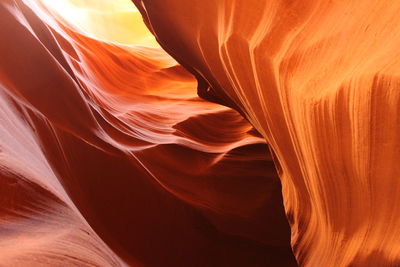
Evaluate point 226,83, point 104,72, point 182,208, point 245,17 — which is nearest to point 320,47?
point 245,17

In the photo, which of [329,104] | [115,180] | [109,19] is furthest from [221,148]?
[109,19]

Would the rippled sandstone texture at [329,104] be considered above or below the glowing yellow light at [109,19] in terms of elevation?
below

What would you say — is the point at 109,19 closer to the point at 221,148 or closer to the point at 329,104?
the point at 221,148

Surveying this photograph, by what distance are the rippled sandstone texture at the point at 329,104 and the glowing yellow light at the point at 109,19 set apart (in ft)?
15.6

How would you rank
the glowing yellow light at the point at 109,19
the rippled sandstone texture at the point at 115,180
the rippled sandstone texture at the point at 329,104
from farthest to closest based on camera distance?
→ 1. the glowing yellow light at the point at 109,19
2. the rippled sandstone texture at the point at 115,180
3. the rippled sandstone texture at the point at 329,104

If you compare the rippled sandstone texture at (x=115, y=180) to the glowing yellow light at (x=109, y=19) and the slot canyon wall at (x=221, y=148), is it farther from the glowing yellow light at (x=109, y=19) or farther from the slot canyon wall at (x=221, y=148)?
the glowing yellow light at (x=109, y=19)

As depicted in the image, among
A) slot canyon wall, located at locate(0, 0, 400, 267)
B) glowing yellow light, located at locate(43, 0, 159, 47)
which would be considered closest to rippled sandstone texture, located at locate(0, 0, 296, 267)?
slot canyon wall, located at locate(0, 0, 400, 267)

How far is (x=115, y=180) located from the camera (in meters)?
2.31

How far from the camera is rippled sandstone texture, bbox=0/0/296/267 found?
1335 millimetres

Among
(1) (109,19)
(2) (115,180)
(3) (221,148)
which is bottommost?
(3) (221,148)

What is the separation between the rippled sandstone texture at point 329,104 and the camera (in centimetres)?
90

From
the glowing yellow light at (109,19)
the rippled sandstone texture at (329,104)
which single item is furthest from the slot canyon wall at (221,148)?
the glowing yellow light at (109,19)

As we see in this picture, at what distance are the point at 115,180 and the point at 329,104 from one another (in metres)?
1.54

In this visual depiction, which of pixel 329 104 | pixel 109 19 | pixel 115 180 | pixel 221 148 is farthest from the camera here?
pixel 109 19
